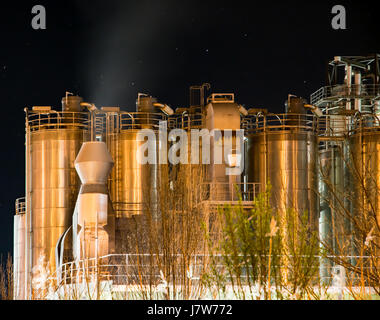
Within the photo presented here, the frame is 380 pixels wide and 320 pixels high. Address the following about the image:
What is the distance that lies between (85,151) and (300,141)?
940cm

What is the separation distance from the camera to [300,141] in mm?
32375

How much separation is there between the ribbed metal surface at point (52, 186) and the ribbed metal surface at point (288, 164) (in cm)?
779

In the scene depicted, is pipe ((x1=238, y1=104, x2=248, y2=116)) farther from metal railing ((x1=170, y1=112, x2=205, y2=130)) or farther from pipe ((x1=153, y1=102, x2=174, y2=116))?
→ pipe ((x1=153, y1=102, x2=174, y2=116))

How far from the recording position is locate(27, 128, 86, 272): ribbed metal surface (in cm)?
3206

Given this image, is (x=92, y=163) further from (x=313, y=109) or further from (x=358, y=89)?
(x=358, y=89)

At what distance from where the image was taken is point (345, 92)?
38031 millimetres

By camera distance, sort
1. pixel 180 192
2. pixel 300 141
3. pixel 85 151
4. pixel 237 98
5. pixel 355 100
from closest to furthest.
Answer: pixel 180 192 < pixel 85 151 < pixel 300 141 < pixel 237 98 < pixel 355 100

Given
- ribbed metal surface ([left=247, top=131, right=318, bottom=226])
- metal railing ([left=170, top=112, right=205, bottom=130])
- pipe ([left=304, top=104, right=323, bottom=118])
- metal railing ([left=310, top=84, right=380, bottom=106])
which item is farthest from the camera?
metal railing ([left=310, top=84, right=380, bottom=106])

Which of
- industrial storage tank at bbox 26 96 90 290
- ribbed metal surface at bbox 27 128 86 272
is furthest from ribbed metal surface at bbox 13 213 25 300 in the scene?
ribbed metal surface at bbox 27 128 86 272

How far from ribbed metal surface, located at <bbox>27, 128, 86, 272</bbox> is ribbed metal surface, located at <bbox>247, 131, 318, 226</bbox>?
779 cm

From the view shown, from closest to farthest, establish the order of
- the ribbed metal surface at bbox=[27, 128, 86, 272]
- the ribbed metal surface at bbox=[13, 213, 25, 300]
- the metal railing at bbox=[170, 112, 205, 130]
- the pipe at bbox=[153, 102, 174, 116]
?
the ribbed metal surface at bbox=[27, 128, 86, 272] < the metal railing at bbox=[170, 112, 205, 130] < the pipe at bbox=[153, 102, 174, 116] < the ribbed metal surface at bbox=[13, 213, 25, 300]

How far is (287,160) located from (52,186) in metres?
10.2
